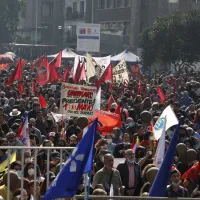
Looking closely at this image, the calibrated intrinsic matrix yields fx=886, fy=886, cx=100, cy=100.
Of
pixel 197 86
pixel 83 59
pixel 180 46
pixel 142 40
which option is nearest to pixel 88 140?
pixel 197 86

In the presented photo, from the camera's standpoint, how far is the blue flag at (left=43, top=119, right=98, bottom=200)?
704 cm

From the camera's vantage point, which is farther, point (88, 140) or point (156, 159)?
point (156, 159)

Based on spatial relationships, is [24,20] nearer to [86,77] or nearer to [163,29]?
[163,29]

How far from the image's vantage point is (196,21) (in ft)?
176

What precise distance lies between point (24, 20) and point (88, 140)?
96126mm

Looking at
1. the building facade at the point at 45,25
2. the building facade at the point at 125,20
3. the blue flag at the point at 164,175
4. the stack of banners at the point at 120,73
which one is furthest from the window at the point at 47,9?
the blue flag at the point at 164,175

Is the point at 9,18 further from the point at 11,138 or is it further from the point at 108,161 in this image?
the point at 108,161

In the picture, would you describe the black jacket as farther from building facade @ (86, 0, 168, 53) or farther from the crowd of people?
building facade @ (86, 0, 168, 53)

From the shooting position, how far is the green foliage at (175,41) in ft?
171

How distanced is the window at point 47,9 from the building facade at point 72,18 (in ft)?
13.7

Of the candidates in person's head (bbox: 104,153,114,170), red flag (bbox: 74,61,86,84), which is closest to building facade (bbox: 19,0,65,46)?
red flag (bbox: 74,61,86,84)

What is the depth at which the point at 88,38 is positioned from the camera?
59.2 metres

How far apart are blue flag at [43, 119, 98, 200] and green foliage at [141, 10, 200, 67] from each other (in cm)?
4476

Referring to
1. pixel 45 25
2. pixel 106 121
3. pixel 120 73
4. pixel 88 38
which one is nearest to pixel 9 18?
pixel 45 25
